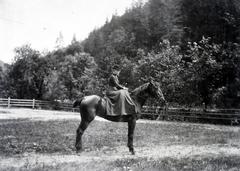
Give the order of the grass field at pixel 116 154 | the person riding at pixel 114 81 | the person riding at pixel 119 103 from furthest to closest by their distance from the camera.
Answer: the person riding at pixel 114 81
the person riding at pixel 119 103
the grass field at pixel 116 154

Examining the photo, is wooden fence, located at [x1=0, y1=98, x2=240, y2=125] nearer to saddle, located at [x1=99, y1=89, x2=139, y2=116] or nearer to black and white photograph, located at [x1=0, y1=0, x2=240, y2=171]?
black and white photograph, located at [x1=0, y1=0, x2=240, y2=171]

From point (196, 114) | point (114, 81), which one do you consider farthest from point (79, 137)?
point (196, 114)

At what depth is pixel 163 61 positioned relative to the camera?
3266 centimetres

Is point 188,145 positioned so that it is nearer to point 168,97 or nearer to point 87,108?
point 87,108

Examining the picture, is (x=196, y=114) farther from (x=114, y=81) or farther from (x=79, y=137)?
(x=79, y=137)

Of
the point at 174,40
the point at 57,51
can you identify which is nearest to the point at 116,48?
the point at 57,51

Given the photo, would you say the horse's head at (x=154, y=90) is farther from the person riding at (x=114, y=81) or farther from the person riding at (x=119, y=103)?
the person riding at (x=114, y=81)

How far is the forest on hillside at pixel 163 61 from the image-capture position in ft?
91.0

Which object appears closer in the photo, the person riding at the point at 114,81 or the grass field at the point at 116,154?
the grass field at the point at 116,154

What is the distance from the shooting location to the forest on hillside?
91.0 feet

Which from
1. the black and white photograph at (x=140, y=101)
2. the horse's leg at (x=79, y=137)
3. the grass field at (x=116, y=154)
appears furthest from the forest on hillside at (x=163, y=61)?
the horse's leg at (x=79, y=137)

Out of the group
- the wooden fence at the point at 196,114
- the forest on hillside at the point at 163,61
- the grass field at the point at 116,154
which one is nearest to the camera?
the grass field at the point at 116,154

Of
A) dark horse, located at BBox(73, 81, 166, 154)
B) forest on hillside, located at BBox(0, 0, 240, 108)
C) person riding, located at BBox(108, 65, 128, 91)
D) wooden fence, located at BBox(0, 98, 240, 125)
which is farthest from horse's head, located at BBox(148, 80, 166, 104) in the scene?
forest on hillside, located at BBox(0, 0, 240, 108)

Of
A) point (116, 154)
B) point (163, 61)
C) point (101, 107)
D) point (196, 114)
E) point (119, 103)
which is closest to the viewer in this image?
point (116, 154)
